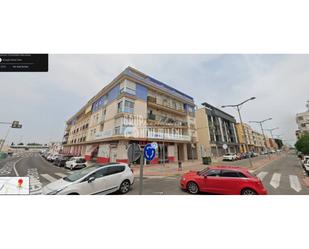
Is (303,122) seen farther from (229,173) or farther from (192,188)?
(192,188)

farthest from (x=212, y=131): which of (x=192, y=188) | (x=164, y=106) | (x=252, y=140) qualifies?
(x=252, y=140)

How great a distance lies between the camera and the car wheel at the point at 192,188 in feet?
17.0

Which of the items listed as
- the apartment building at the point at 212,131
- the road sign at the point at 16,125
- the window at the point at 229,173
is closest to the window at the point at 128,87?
the road sign at the point at 16,125

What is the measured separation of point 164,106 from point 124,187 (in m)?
13.2

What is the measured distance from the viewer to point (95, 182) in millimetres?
4387

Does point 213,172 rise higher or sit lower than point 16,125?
lower

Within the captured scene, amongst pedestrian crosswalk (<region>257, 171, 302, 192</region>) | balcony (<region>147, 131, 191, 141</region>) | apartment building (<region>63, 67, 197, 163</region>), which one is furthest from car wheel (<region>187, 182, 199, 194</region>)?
balcony (<region>147, 131, 191, 141</region>)

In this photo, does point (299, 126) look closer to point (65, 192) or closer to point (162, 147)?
point (162, 147)

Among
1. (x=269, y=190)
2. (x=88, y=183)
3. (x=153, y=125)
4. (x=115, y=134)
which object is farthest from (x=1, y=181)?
(x=153, y=125)

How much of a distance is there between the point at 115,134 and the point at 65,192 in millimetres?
9395

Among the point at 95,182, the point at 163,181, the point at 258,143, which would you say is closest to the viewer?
the point at 95,182

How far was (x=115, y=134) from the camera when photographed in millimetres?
13102

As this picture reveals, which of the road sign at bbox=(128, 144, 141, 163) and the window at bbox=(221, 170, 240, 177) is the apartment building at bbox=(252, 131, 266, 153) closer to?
the window at bbox=(221, 170, 240, 177)

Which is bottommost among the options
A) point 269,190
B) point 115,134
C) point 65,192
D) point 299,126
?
point 269,190
